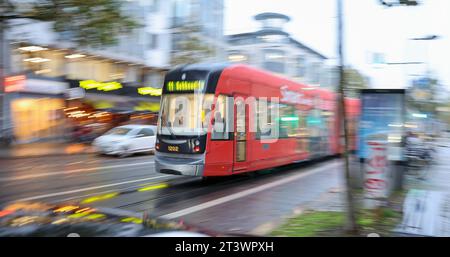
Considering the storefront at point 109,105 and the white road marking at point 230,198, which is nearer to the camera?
the white road marking at point 230,198

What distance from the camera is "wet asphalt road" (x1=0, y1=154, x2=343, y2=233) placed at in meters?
8.47

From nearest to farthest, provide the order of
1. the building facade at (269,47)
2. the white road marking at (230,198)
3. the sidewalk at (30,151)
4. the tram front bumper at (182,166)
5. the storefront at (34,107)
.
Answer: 1. the white road marking at (230,198)
2. the tram front bumper at (182,166)
3. the sidewalk at (30,151)
4. the storefront at (34,107)
5. the building facade at (269,47)

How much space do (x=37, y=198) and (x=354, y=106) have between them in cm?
1711

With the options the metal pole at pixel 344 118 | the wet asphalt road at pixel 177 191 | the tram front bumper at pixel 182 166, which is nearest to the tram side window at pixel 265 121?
the wet asphalt road at pixel 177 191

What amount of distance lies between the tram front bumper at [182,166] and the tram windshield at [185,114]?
0.66 m

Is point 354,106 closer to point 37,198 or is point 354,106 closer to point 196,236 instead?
point 37,198

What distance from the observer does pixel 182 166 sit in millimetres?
11016

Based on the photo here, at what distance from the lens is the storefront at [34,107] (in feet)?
80.3

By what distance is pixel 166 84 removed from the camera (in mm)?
11945

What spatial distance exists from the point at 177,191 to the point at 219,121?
80.9 inches

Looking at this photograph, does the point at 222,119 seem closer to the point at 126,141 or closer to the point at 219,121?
the point at 219,121

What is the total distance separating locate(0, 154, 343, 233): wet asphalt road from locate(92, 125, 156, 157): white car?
438 centimetres

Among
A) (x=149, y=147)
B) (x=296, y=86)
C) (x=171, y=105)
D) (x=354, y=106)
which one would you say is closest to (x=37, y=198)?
(x=171, y=105)

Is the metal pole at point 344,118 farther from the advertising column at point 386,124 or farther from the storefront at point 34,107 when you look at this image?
the storefront at point 34,107
